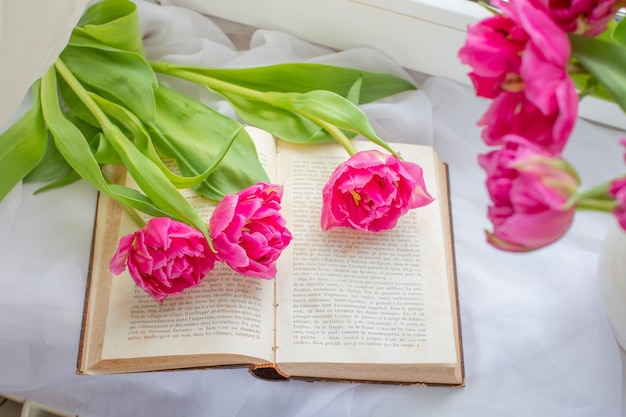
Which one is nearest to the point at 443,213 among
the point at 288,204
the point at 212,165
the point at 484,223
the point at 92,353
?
the point at 484,223

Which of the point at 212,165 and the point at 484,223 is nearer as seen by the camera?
the point at 212,165

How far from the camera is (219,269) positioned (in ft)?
2.54

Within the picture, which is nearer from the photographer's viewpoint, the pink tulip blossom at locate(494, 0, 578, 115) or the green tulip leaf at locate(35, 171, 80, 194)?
the pink tulip blossom at locate(494, 0, 578, 115)

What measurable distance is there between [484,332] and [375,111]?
292mm

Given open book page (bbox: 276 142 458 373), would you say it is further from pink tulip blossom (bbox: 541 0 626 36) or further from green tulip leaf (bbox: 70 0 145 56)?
pink tulip blossom (bbox: 541 0 626 36)

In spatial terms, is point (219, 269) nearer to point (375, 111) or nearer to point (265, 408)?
point (265, 408)

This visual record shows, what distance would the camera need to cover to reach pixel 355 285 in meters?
0.79

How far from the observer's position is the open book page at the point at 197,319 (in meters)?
0.74

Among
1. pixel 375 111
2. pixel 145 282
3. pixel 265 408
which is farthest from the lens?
pixel 375 111

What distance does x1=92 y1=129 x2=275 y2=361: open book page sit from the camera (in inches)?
29.0

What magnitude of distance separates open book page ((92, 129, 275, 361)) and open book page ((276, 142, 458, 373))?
0.02 metres

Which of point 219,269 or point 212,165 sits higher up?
point 212,165

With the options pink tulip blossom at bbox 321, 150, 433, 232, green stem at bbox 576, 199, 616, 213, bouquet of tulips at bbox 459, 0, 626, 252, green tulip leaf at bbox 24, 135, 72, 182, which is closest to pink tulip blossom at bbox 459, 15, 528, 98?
bouquet of tulips at bbox 459, 0, 626, 252

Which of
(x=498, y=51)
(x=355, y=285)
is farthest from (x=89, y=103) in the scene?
(x=498, y=51)
